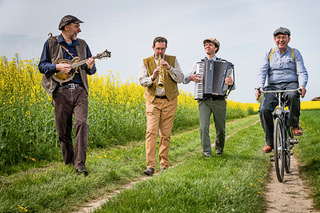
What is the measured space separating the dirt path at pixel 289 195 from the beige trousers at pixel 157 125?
6.59ft

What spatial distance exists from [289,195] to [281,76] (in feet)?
7.49

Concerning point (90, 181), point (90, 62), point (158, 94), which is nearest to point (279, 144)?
point (158, 94)

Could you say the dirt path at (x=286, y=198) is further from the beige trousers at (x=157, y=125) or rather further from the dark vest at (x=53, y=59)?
the dark vest at (x=53, y=59)

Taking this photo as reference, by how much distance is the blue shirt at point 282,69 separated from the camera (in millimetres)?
6027

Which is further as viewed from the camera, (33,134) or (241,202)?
(33,134)

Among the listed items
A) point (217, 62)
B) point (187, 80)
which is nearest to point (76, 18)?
point (187, 80)

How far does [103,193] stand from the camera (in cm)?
480

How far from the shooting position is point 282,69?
20.0 ft

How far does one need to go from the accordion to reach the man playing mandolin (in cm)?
236

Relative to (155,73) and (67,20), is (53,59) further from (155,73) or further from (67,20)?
(155,73)

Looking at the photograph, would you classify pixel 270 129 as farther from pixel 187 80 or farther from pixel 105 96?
pixel 105 96

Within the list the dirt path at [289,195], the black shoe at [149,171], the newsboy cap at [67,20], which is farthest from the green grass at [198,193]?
the newsboy cap at [67,20]

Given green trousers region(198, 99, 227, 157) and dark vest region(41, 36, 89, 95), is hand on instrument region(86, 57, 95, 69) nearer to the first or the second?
dark vest region(41, 36, 89, 95)

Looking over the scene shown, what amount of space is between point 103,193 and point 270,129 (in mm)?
3345
